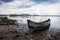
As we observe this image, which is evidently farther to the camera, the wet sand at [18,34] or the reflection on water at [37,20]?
the reflection on water at [37,20]

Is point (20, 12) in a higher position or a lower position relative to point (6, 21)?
higher

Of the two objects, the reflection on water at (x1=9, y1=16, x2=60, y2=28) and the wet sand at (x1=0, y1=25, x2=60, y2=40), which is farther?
the reflection on water at (x1=9, y1=16, x2=60, y2=28)

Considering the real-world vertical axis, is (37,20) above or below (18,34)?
above

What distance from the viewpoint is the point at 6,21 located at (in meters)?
2.64

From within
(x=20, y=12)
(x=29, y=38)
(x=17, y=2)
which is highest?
(x=17, y=2)

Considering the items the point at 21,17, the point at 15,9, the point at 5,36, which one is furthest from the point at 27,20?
the point at 5,36

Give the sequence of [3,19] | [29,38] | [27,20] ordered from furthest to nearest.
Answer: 1. [3,19]
2. [27,20]
3. [29,38]

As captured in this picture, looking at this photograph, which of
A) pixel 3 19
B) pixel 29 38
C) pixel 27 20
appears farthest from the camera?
pixel 3 19

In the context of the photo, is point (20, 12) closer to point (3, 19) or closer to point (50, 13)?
point (3, 19)

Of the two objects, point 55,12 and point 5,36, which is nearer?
point 5,36

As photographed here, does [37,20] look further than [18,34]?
Yes

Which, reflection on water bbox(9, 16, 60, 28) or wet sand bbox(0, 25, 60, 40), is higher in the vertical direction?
reflection on water bbox(9, 16, 60, 28)

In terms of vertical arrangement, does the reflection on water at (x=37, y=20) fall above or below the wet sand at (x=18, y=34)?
above

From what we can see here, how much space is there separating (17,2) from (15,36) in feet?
2.30
